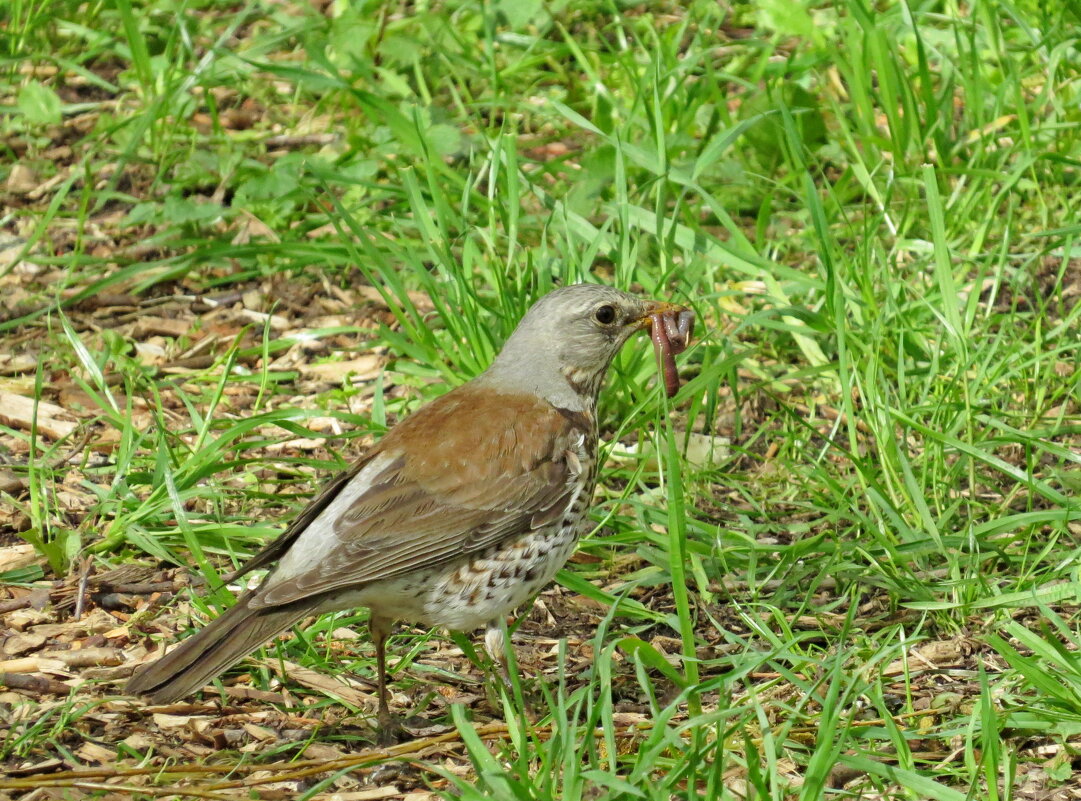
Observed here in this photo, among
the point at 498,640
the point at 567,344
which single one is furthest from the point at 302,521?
the point at 567,344

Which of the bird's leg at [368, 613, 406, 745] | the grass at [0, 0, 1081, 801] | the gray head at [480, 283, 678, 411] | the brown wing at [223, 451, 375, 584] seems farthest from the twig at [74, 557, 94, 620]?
the gray head at [480, 283, 678, 411]

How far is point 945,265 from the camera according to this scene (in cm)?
534

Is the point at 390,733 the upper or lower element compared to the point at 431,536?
lower

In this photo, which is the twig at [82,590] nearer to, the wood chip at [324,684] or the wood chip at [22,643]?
the wood chip at [22,643]

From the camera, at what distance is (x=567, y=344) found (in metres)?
5.05

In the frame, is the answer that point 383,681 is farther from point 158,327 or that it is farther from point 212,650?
point 158,327

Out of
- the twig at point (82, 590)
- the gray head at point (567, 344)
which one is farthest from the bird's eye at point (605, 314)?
the twig at point (82, 590)

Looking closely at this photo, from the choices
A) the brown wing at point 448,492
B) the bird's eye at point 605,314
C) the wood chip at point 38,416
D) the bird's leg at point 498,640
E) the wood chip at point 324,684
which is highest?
the bird's eye at point 605,314

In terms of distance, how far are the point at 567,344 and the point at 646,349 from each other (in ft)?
2.67

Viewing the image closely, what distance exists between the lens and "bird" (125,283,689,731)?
415cm

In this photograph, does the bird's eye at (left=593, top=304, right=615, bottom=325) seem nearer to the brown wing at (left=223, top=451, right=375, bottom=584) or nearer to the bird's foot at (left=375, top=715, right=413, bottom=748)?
the brown wing at (left=223, top=451, right=375, bottom=584)

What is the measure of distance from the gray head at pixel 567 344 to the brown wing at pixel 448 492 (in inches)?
7.1

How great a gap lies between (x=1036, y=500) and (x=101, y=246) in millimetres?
4421

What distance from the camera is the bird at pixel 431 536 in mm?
4148
